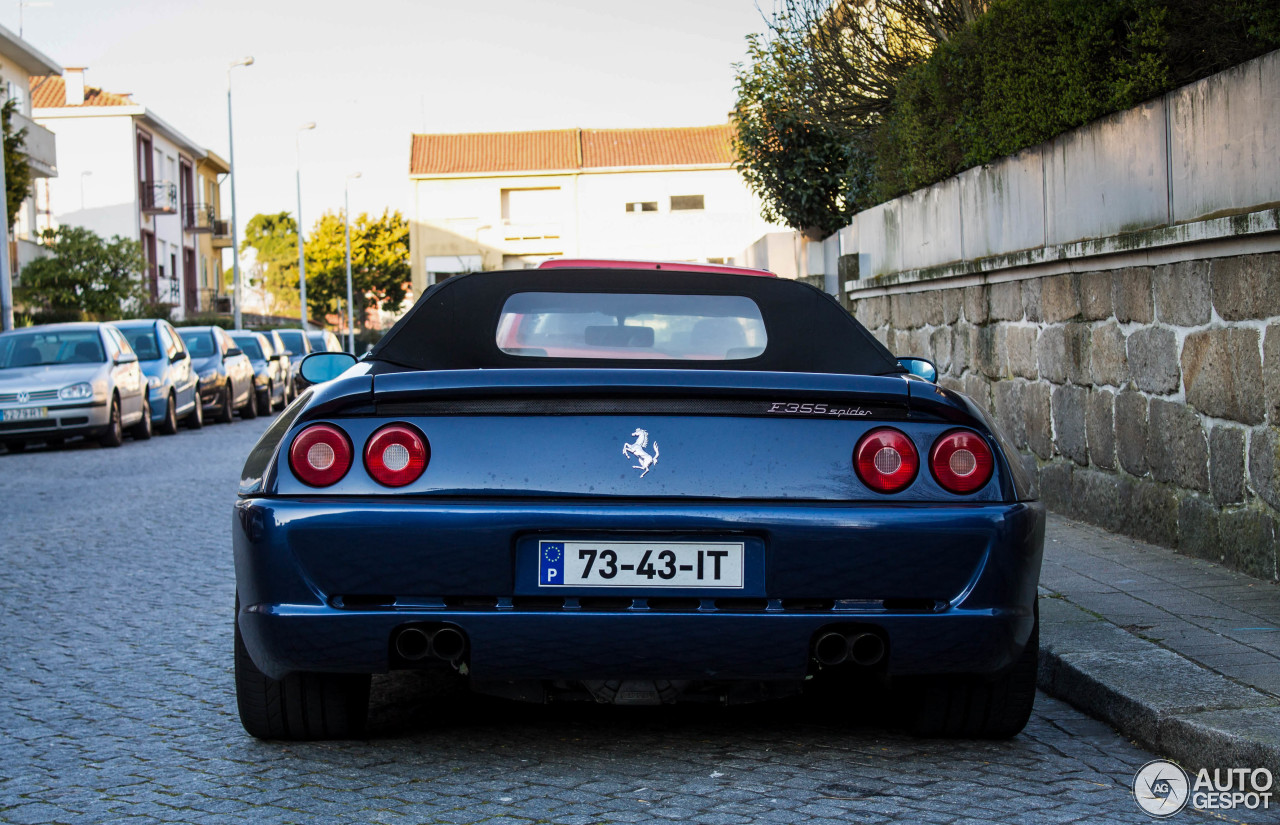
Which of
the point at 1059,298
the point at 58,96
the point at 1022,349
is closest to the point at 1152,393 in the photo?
the point at 1059,298

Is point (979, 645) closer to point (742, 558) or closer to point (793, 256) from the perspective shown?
point (742, 558)

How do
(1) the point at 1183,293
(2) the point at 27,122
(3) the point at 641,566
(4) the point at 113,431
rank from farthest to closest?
(2) the point at 27,122, (4) the point at 113,431, (1) the point at 1183,293, (3) the point at 641,566

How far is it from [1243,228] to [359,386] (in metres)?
4.04

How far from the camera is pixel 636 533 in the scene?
3711 millimetres

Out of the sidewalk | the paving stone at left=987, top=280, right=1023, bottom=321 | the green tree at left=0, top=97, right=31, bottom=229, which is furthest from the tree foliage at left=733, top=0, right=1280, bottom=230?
the green tree at left=0, top=97, right=31, bottom=229

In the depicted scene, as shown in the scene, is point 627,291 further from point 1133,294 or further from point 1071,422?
point 1071,422

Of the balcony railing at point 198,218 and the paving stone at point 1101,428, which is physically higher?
the balcony railing at point 198,218

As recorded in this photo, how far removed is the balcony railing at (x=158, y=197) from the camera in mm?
55125

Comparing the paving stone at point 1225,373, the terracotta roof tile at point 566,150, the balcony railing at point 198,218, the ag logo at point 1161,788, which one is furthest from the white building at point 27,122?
the ag logo at point 1161,788

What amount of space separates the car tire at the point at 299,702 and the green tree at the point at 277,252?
104 m

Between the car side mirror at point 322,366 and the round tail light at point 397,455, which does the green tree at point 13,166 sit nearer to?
the car side mirror at point 322,366

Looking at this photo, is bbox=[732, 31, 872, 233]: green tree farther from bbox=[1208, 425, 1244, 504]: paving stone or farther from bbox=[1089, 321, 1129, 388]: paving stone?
bbox=[1208, 425, 1244, 504]: paving stone

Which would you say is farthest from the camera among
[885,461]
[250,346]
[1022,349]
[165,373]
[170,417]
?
[250,346]

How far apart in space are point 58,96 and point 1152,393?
56615mm
